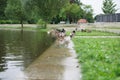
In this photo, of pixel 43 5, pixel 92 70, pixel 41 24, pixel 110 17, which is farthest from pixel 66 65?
pixel 41 24

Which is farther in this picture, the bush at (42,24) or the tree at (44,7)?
the bush at (42,24)

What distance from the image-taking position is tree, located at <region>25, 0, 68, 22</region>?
2660 inches

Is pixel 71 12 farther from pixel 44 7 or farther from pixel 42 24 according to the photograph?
pixel 44 7

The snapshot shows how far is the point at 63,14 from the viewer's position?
300ft

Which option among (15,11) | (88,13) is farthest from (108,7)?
(15,11)

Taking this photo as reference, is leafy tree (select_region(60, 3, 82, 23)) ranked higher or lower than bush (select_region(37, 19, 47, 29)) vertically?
higher

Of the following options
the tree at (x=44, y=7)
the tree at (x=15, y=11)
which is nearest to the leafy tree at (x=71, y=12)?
the tree at (x=15, y=11)

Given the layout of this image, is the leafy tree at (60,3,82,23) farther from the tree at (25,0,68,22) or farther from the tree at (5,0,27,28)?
the tree at (25,0,68,22)

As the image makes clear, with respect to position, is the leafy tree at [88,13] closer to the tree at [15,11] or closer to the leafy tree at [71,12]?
the leafy tree at [71,12]

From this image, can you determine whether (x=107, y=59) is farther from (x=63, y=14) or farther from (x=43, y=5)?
(x=63, y=14)

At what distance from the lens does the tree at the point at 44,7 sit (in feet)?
222

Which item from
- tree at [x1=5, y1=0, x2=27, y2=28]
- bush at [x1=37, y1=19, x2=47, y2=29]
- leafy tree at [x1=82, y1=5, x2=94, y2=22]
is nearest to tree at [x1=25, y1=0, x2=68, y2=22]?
bush at [x1=37, y1=19, x2=47, y2=29]

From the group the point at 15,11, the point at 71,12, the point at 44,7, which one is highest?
the point at 44,7

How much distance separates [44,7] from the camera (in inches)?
2739
